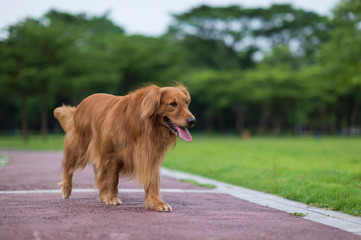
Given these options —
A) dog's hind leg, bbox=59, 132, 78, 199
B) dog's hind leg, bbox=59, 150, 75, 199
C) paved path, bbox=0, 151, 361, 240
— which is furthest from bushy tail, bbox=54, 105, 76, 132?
paved path, bbox=0, 151, 361, 240

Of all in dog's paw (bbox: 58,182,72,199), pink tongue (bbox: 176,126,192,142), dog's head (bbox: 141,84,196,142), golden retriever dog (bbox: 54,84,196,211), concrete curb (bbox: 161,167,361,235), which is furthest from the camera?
dog's paw (bbox: 58,182,72,199)

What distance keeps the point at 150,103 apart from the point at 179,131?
0.55m

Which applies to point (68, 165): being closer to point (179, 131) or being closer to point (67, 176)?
point (67, 176)

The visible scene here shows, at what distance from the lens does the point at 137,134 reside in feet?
20.9

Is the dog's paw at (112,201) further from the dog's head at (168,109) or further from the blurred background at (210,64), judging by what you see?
the blurred background at (210,64)

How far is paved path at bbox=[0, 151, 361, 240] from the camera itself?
182 inches

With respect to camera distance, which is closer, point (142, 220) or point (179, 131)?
point (142, 220)

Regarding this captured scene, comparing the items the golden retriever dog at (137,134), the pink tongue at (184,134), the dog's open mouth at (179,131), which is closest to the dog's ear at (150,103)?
the golden retriever dog at (137,134)

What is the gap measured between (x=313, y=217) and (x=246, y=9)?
180ft

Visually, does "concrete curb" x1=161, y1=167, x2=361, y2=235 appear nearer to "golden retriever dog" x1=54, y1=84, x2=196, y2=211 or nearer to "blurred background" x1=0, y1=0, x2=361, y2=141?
"golden retriever dog" x1=54, y1=84, x2=196, y2=211

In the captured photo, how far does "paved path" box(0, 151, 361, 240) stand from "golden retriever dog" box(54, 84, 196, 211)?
0.39 meters

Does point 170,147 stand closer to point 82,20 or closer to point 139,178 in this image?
point 139,178

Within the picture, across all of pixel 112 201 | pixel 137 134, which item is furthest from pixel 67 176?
pixel 137 134

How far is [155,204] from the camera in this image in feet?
20.2
